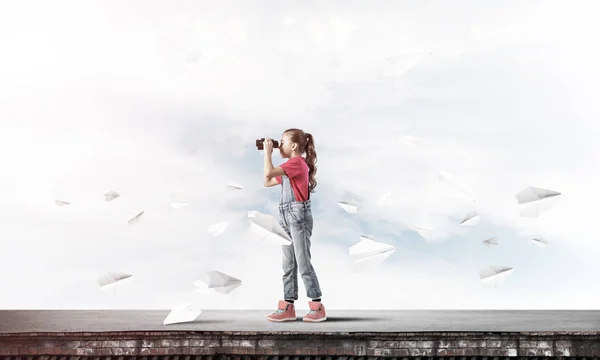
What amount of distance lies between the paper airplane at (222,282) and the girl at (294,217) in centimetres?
34

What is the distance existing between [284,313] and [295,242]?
1.36 ft

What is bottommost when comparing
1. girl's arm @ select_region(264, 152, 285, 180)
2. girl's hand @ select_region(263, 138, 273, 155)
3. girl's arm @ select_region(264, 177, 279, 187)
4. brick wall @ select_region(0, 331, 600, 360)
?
brick wall @ select_region(0, 331, 600, 360)

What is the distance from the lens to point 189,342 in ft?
13.4

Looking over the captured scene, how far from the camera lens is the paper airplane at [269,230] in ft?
15.6

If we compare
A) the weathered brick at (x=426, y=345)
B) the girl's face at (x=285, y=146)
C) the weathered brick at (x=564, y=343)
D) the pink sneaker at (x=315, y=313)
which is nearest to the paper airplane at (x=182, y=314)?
the pink sneaker at (x=315, y=313)

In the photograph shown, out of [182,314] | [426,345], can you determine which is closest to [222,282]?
[182,314]

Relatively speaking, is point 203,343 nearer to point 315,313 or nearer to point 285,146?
point 315,313

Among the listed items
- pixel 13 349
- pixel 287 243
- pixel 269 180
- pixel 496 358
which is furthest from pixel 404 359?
pixel 13 349

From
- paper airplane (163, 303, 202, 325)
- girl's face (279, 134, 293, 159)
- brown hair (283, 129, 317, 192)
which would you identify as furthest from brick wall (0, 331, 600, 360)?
girl's face (279, 134, 293, 159)

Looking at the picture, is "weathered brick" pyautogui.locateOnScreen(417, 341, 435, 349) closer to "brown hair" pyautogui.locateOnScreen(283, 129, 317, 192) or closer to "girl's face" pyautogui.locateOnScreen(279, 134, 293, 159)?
"brown hair" pyautogui.locateOnScreen(283, 129, 317, 192)

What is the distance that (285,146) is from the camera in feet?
15.9

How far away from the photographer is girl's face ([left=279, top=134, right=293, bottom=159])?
484cm

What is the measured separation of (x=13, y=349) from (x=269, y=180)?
1.62 meters

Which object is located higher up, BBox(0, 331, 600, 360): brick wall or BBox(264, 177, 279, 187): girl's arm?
BBox(264, 177, 279, 187): girl's arm
